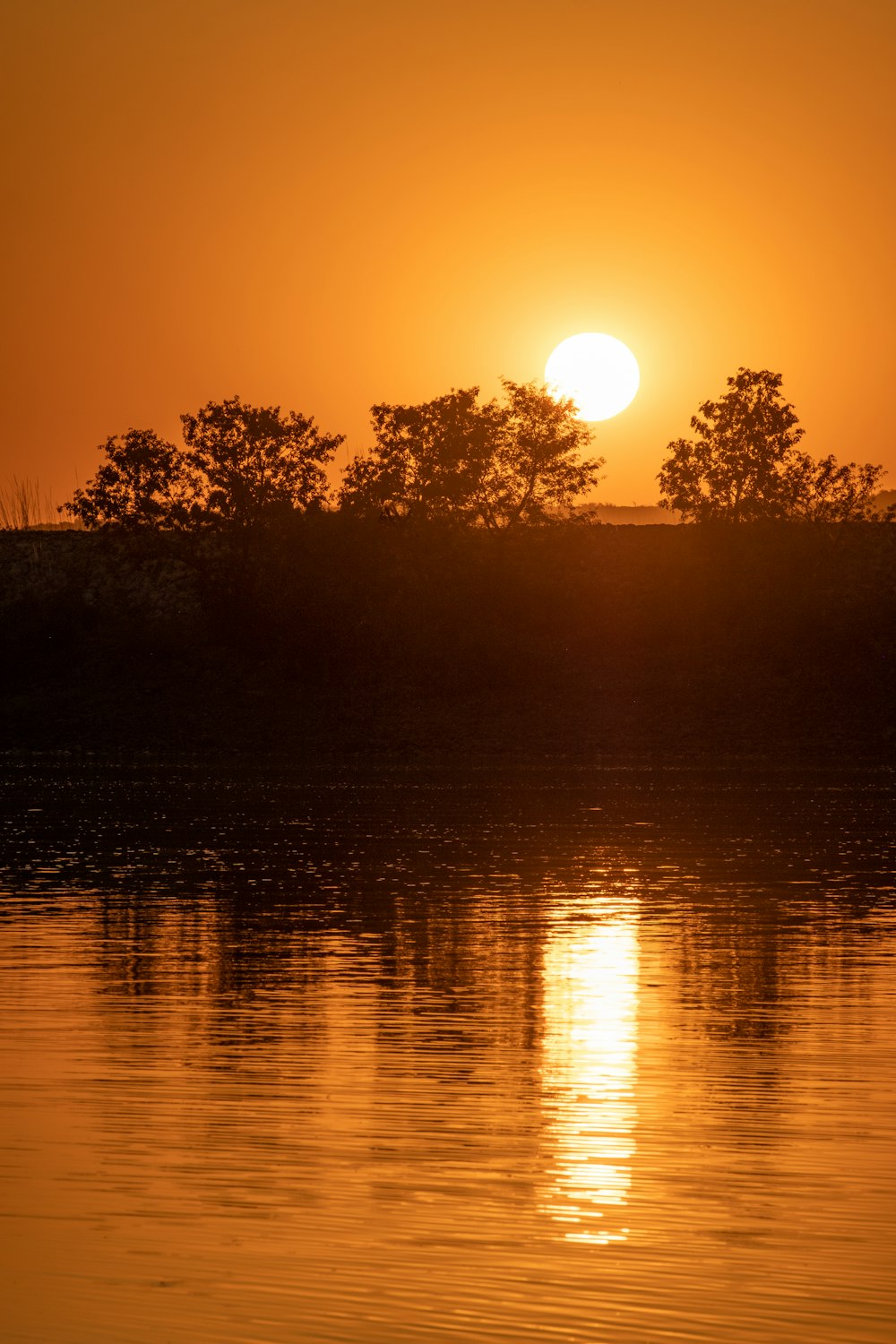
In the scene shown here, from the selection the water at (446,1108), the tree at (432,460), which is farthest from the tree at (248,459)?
the water at (446,1108)

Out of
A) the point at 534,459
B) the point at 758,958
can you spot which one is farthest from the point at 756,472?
the point at 758,958

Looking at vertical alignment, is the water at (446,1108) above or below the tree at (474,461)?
below

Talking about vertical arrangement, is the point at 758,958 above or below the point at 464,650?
below

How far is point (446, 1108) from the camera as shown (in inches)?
465

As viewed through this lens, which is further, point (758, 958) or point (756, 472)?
point (756, 472)

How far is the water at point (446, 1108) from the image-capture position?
26.6 feet

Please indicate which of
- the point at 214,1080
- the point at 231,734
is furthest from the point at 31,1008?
the point at 231,734

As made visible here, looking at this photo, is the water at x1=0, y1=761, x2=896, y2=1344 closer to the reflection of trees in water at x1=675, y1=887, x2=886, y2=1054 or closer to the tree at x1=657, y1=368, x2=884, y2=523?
the reflection of trees in water at x1=675, y1=887, x2=886, y2=1054

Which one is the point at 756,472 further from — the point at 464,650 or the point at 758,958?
the point at 758,958

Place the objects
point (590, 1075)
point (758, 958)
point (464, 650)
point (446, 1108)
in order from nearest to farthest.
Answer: point (446, 1108) < point (590, 1075) < point (758, 958) < point (464, 650)

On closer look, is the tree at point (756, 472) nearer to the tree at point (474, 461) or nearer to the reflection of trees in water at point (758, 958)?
the tree at point (474, 461)

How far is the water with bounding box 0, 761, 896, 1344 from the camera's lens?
812 centimetres

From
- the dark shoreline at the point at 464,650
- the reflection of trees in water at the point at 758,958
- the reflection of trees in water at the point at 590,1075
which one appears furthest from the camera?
the dark shoreline at the point at 464,650

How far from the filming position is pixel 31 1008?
15.1 meters
